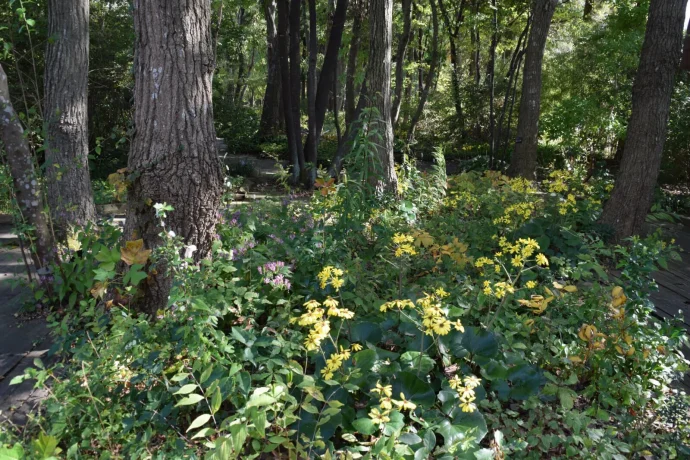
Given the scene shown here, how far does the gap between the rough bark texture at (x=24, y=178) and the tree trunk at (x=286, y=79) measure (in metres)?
5.94

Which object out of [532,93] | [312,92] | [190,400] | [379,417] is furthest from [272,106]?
[379,417]

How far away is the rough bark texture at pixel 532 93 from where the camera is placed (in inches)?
329

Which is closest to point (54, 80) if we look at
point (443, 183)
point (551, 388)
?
point (443, 183)

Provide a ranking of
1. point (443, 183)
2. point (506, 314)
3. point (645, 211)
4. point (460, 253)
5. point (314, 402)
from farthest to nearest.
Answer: point (443, 183)
point (645, 211)
point (460, 253)
point (506, 314)
point (314, 402)

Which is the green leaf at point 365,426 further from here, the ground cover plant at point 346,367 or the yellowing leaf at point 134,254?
the yellowing leaf at point 134,254

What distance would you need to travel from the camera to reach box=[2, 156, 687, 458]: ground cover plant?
1926 millimetres

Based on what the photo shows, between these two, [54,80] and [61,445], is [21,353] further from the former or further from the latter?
[54,80]

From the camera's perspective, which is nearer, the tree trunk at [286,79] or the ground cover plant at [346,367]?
the ground cover plant at [346,367]

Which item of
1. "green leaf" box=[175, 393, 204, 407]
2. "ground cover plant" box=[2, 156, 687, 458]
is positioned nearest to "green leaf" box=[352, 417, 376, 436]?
"ground cover plant" box=[2, 156, 687, 458]

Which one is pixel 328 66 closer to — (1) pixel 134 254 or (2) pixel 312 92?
(2) pixel 312 92

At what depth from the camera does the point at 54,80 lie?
524cm

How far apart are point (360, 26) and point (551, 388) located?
972 centimetres

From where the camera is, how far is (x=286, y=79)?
9.47 metres

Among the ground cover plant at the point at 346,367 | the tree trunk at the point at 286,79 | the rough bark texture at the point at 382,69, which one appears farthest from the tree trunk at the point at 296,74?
the ground cover plant at the point at 346,367
